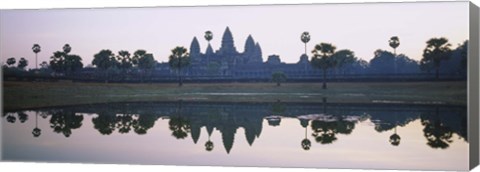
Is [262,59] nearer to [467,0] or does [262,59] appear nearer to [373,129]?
[373,129]

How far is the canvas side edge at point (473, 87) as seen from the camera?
987 cm

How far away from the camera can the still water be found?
33.2ft

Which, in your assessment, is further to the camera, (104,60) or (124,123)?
(104,60)

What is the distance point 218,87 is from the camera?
10930mm

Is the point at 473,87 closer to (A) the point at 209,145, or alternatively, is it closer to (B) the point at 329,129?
(B) the point at 329,129

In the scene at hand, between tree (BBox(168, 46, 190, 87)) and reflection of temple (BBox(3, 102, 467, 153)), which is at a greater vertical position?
tree (BBox(168, 46, 190, 87))

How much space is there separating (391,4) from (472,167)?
187cm

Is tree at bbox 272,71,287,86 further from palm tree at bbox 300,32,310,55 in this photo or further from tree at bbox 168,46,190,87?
tree at bbox 168,46,190,87

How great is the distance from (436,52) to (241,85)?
2164mm

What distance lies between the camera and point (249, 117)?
10648 mm

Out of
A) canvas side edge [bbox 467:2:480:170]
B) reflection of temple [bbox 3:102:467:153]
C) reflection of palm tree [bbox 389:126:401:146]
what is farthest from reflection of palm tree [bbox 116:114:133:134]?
canvas side edge [bbox 467:2:480:170]

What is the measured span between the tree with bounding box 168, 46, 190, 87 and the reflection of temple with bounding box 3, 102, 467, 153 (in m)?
0.43

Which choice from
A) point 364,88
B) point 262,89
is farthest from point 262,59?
point 364,88

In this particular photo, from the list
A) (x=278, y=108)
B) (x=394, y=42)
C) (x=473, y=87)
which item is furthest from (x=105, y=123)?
(x=473, y=87)
